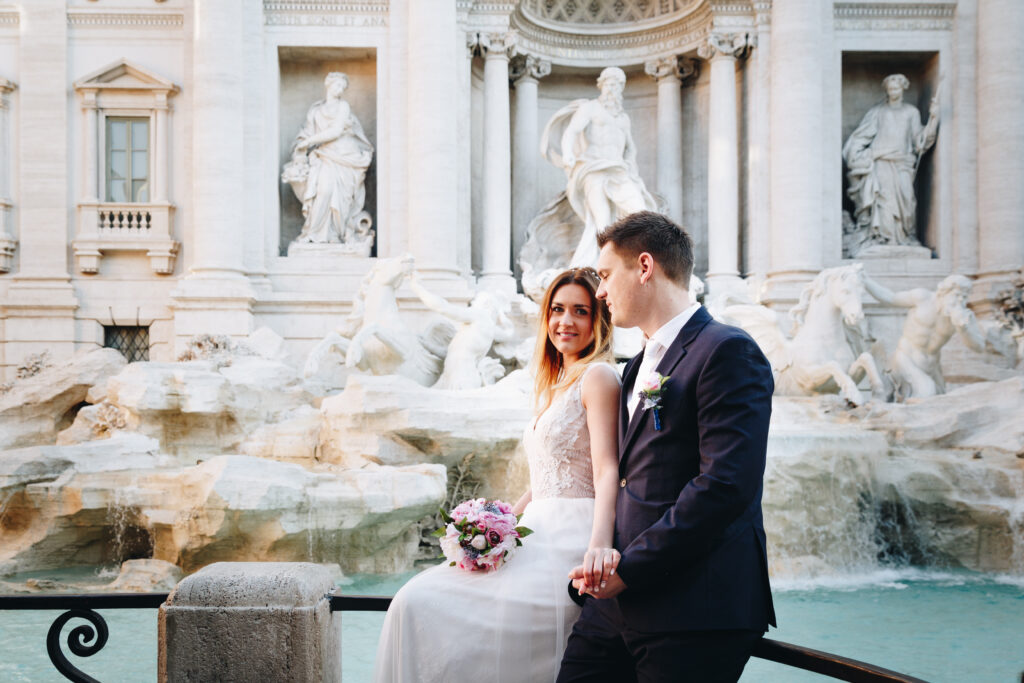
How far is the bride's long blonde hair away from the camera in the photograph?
8.73ft

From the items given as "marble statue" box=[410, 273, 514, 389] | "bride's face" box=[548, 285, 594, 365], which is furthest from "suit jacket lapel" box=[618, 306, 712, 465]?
"marble statue" box=[410, 273, 514, 389]

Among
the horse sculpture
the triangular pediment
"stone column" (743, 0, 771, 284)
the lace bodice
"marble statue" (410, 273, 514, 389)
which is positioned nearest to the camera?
the lace bodice

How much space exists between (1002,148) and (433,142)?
8.98 metres

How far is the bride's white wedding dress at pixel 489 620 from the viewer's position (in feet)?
7.66

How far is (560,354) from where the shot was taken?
282cm

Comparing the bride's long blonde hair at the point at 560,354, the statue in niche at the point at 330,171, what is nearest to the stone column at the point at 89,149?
the statue in niche at the point at 330,171

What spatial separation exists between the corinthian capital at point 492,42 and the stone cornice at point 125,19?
4.77 metres

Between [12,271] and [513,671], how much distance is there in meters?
14.2

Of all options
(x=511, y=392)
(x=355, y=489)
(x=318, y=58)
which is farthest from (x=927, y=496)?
(x=318, y=58)

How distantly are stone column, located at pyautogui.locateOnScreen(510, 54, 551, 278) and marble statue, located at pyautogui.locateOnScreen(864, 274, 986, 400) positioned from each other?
6276 mm

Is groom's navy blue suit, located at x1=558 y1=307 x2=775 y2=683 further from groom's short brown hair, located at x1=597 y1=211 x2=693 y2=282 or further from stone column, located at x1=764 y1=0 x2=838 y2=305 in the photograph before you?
stone column, located at x1=764 y1=0 x2=838 y2=305

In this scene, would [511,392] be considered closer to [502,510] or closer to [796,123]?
[502,510]

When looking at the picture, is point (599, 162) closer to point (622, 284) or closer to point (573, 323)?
point (573, 323)

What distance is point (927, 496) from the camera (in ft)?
26.3
